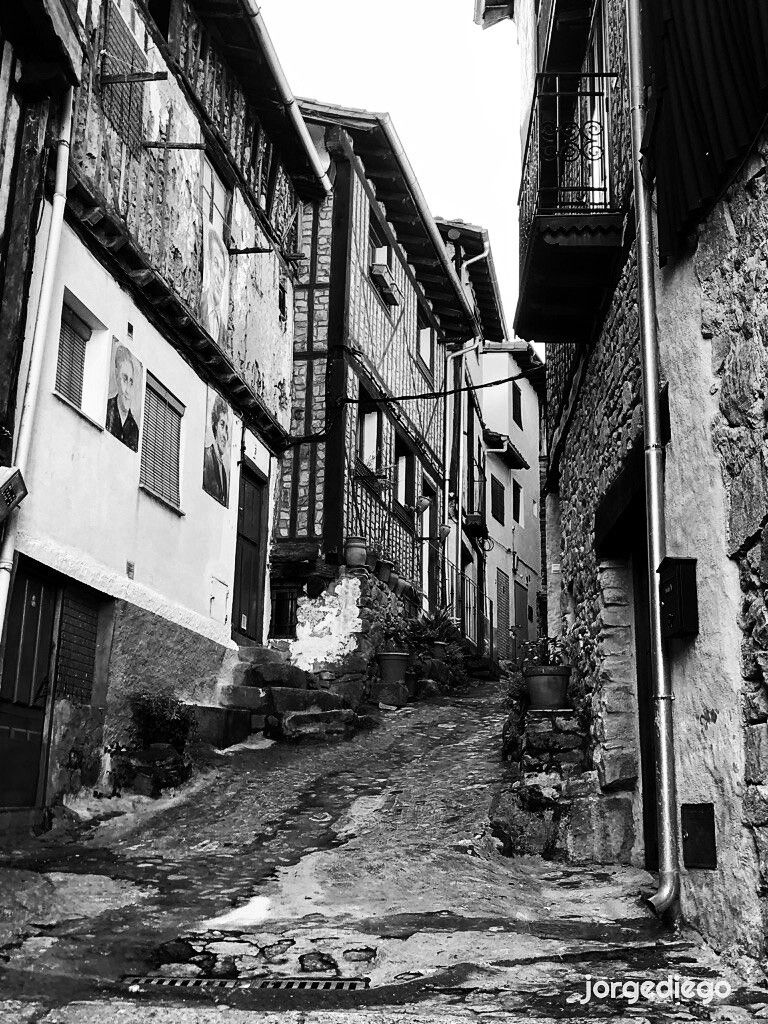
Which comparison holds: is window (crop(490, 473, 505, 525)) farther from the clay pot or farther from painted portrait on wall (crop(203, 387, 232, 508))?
painted portrait on wall (crop(203, 387, 232, 508))

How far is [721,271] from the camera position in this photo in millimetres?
5086

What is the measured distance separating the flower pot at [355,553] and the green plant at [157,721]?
5446 mm

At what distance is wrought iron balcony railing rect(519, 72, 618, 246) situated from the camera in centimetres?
800

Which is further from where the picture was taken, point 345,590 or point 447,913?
point 345,590

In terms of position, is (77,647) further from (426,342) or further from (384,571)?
(426,342)

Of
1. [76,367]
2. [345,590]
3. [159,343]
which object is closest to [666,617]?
[76,367]

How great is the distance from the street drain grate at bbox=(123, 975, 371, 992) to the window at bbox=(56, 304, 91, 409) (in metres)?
4.84

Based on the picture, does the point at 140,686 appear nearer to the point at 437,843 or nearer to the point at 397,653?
the point at 437,843

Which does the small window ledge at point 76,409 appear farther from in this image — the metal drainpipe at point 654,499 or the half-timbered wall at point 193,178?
the metal drainpipe at point 654,499

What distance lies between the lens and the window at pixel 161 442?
10.1 m

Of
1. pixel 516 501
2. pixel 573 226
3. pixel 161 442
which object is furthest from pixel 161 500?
pixel 516 501

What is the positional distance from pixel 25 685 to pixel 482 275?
17670 mm

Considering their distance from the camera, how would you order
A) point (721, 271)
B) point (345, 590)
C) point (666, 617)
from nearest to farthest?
point (721, 271) < point (666, 617) < point (345, 590)

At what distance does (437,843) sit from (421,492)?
12.2 metres
